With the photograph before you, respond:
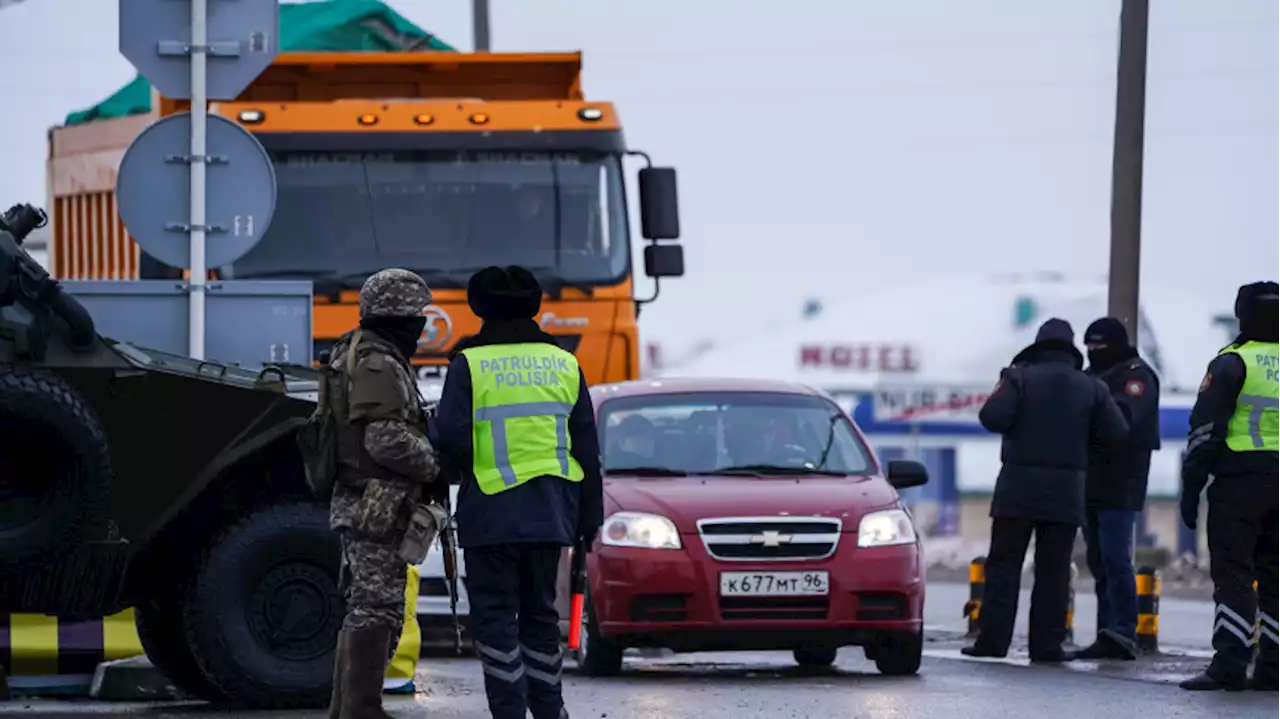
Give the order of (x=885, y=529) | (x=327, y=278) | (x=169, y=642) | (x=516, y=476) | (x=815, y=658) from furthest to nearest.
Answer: (x=327, y=278)
(x=815, y=658)
(x=885, y=529)
(x=169, y=642)
(x=516, y=476)

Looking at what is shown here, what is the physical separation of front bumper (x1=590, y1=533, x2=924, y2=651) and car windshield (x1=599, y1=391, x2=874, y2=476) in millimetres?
938

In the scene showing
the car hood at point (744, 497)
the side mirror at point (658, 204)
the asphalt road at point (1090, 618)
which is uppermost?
the side mirror at point (658, 204)

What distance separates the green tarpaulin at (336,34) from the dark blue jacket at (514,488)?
10.8 metres

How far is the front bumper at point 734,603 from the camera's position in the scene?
40.5ft

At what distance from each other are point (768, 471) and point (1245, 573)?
2.61m

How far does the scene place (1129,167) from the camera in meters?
19.5

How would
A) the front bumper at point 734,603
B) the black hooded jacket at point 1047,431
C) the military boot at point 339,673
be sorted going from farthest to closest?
the black hooded jacket at point 1047,431 → the front bumper at point 734,603 → the military boot at point 339,673

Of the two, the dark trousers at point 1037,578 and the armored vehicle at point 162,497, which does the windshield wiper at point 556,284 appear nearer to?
the dark trousers at point 1037,578

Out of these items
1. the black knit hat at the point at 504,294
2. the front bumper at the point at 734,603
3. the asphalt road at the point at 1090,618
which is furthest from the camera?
the asphalt road at the point at 1090,618

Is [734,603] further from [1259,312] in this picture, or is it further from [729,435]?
[1259,312]

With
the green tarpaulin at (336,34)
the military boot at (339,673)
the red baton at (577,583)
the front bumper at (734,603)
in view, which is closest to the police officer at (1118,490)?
the front bumper at (734,603)

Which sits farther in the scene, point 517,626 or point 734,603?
point 734,603

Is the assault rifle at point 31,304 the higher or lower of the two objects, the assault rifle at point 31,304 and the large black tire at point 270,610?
the higher

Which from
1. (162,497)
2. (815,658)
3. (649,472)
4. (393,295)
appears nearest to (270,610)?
(162,497)
